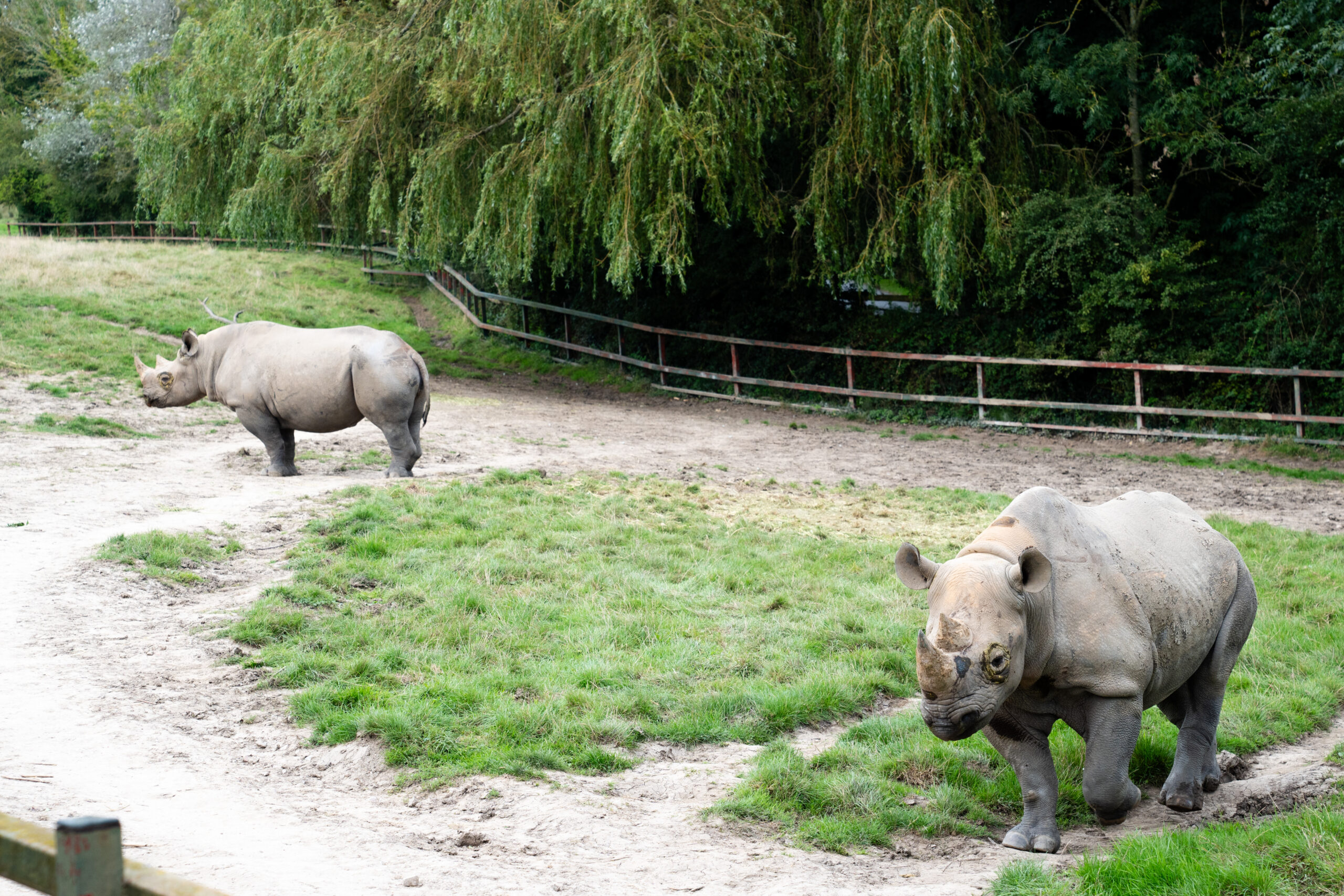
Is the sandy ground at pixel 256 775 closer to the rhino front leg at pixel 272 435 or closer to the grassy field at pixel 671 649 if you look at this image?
the grassy field at pixel 671 649

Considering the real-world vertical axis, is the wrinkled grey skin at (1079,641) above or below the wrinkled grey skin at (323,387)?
below

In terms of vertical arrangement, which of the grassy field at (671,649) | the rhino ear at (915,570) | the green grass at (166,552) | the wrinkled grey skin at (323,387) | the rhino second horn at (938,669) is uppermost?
the wrinkled grey skin at (323,387)

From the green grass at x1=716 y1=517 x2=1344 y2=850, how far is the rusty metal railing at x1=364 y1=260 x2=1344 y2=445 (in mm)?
9295

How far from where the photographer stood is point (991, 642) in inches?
184

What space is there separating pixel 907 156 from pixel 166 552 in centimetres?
1301

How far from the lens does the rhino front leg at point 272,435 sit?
13.0m

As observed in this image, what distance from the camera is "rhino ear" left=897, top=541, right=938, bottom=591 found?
5062 millimetres

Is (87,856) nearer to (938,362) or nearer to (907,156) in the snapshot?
(907,156)

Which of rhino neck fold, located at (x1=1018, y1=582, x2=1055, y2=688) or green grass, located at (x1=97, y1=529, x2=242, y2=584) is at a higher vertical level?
rhino neck fold, located at (x1=1018, y1=582, x2=1055, y2=688)

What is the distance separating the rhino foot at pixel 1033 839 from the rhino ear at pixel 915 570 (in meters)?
1.17

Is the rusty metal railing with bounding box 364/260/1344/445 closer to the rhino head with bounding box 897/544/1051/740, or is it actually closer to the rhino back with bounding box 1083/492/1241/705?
the rhino back with bounding box 1083/492/1241/705

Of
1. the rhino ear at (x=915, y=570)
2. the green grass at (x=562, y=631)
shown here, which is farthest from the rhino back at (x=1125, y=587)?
the green grass at (x=562, y=631)

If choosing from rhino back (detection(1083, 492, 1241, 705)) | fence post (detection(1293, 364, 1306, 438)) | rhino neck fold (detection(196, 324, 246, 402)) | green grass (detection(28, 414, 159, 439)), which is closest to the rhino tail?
rhino neck fold (detection(196, 324, 246, 402))

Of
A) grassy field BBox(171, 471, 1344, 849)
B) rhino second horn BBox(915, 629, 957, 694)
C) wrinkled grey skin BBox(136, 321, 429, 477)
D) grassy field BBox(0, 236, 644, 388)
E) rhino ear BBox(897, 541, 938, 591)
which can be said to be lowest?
grassy field BBox(171, 471, 1344, 849)
